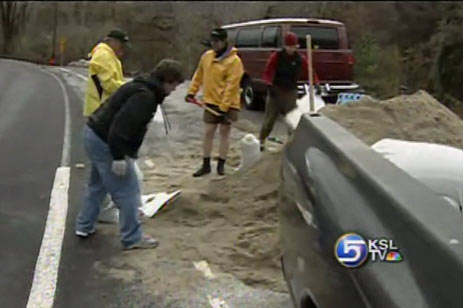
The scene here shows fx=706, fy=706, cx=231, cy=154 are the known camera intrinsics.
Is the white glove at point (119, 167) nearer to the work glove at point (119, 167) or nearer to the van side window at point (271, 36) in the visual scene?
the work glove at point (119, 167)

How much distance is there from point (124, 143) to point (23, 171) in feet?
11.8

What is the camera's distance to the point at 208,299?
4.78m

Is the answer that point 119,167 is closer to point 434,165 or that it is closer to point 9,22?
point 434,165

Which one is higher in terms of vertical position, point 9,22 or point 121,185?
point 121,185

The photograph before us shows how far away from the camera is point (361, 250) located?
7.78 feet

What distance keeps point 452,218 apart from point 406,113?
391cm

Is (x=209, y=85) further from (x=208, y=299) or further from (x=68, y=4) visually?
(x=68, y=4)

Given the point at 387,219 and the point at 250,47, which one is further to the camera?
the point at 250,47

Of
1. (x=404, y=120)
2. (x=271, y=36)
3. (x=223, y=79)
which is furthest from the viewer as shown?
(x=271, y=36)

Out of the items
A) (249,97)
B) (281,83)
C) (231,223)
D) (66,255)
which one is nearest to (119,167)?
(66,255)

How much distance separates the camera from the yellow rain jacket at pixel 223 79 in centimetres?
839

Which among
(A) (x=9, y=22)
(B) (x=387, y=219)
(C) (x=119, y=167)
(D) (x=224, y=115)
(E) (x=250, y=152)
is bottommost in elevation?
A: (A) (x=9, y=22)

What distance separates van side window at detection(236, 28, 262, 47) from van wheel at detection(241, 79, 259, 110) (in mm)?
916

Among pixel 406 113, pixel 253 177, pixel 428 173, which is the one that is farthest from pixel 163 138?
pixel 428 173
